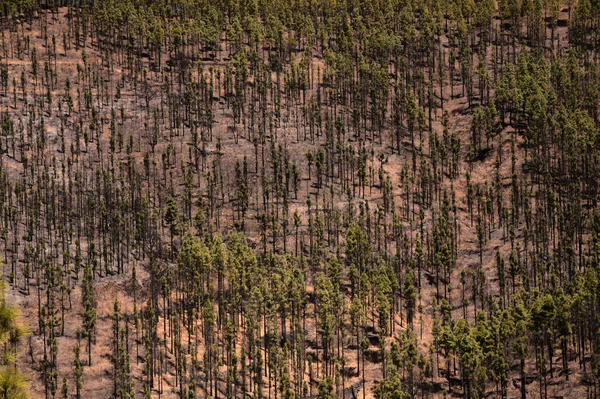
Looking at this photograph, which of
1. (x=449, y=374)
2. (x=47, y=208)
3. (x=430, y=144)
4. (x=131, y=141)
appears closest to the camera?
(x=449, y=374)

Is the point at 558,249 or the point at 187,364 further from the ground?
the point at 558,249

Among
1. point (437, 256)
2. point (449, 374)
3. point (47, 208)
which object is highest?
point (47, 208)

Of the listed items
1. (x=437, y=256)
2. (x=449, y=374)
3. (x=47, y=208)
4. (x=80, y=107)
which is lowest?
(x=449, y=374)

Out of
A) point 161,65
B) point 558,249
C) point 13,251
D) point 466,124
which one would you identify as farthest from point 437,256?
point 161,65

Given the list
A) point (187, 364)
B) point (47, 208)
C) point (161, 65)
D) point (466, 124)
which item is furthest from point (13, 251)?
point (466, 124)

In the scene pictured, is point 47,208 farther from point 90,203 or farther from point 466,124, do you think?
point 466,124

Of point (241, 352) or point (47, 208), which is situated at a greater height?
point (47, 208)

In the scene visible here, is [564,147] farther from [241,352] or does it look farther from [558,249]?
[241,352]

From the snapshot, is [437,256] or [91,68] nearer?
[437,256]

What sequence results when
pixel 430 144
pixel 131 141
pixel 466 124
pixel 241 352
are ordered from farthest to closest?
pixel 466 124, pixel 430 144, pixel 131 141, pixel 241 352
